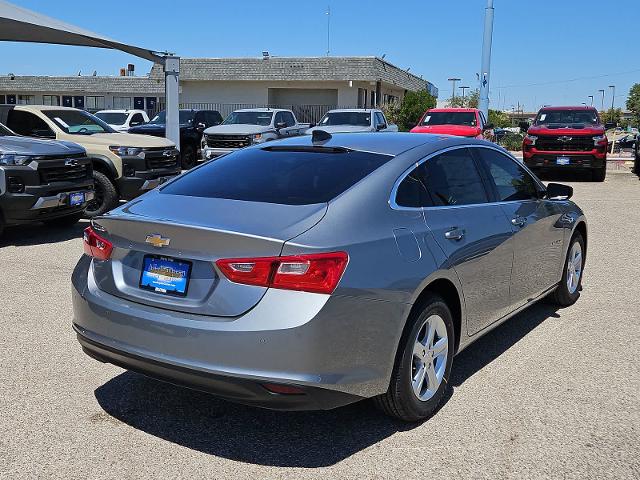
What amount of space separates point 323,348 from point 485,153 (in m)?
2.51

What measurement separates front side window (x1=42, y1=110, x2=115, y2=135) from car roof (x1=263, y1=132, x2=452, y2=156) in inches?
323

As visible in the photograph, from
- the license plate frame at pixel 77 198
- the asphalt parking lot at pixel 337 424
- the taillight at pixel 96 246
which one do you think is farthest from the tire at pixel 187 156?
the taillight at pixel 96 246

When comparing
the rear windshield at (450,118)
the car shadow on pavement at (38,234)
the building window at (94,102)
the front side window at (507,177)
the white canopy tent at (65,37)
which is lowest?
the car shadow on pavement at (38,234)

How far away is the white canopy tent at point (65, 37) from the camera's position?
51.1 ft

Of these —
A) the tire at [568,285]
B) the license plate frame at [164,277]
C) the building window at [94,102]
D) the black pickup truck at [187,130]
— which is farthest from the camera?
the building window at [94,102]

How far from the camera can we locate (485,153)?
199 inches

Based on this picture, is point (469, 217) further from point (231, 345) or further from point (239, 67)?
point (239, 67)

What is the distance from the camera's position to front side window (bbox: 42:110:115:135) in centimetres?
1198

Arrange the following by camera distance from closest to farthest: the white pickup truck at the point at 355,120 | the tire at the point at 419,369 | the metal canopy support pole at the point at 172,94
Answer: the tire at the point at 419,369
the metal canopy support pole at the point at 172,94
the white pickup truck at the point at 355,120

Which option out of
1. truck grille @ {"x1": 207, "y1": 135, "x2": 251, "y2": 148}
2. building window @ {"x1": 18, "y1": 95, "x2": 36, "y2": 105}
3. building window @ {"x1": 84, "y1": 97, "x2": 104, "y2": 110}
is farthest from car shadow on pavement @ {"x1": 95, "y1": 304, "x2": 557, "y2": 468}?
building window @ {"x1": 18, "y1": 95, "x2": 36, "y2": 105}

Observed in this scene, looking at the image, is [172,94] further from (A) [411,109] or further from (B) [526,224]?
(A) [411,109]

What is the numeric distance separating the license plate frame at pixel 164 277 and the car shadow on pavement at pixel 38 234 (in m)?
6.39

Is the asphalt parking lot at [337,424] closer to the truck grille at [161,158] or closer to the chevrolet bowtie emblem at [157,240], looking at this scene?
the chevrolet bowtie emblem at [157,240]

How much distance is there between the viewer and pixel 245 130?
1922 centimetres
